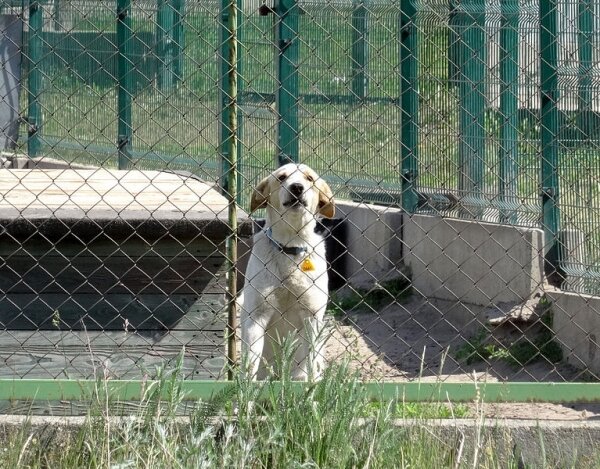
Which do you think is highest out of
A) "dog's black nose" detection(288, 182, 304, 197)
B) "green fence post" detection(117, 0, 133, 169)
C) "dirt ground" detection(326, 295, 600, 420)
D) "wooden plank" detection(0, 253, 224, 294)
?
"green fence post" detection(117, 0, 133, 169)

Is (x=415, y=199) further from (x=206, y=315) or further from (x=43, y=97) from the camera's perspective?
(x=43, y=97)

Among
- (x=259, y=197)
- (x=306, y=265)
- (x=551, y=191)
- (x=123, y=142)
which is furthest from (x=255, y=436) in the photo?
(x=123, y=142)

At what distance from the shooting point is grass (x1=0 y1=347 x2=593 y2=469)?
3545mm

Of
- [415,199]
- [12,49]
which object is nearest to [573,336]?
[415,199]

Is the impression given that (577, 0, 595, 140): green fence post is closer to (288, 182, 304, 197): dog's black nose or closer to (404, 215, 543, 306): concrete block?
(404, 215, 543, 306): concrete block

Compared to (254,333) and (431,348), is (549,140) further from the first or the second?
(254,333)

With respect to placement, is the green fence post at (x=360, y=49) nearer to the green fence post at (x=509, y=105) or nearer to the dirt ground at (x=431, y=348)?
the green fence post at (x=509, y=105)

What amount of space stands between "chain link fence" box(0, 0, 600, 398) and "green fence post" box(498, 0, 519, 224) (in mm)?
15

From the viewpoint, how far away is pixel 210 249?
500 cm

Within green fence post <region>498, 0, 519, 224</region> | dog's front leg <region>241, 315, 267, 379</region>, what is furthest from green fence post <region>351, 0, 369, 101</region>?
dog's front leg <region>241, 315, 267, 379</region>

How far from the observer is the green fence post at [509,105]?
280 inches

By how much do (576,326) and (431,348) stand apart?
1.51m

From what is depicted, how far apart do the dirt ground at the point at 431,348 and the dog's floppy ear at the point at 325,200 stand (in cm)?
63

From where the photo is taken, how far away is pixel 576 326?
6203 mm
